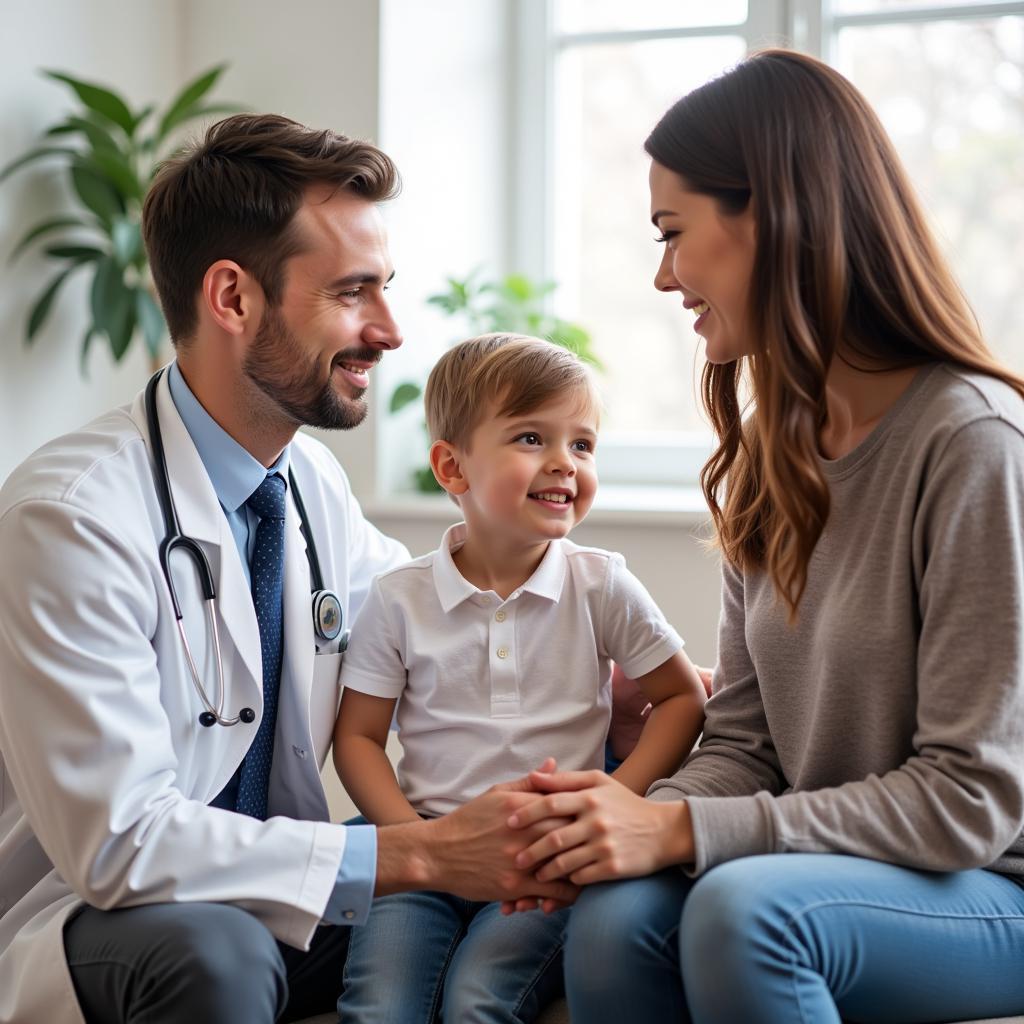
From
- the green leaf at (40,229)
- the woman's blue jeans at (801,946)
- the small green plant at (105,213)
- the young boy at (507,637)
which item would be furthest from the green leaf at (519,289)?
the woman's blue jeans at (801,946)

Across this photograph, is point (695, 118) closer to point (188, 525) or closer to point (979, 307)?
point (188, 525)

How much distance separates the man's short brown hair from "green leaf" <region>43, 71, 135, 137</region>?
0.98 m

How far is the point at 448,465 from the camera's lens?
5.99 feet

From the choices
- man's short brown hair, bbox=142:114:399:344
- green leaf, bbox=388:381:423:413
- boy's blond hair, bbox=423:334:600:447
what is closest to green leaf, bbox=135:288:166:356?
green leaf, bbox=388:381:423:413

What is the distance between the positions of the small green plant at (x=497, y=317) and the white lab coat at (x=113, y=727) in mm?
1396

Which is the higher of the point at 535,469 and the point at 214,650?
the point at 535,469

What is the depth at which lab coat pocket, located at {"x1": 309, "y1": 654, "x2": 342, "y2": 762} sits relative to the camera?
5.72 ft

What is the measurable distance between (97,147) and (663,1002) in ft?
6.95

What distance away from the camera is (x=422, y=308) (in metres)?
3.11

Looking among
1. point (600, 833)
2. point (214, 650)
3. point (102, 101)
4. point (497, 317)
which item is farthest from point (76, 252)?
point (600, 833)

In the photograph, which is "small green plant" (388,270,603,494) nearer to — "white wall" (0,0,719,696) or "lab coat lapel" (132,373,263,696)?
"white wall" (0,0,719,696)

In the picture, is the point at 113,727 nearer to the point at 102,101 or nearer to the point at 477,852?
the point at 477,852

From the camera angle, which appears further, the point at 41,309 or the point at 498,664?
the point at 41,309

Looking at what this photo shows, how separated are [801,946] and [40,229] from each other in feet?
6.90
